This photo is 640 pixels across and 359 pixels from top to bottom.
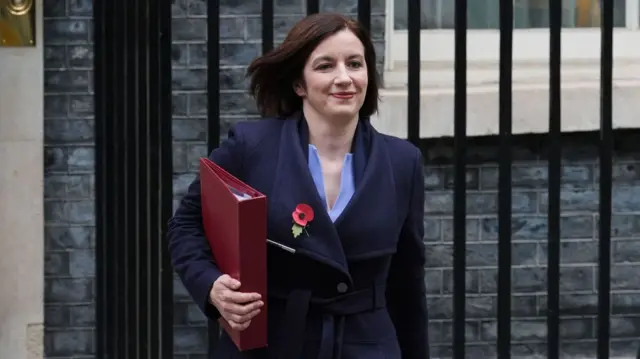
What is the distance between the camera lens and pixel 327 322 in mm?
2502

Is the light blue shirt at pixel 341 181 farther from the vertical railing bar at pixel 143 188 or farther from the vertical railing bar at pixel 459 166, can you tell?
the vertical railing bar at pixel 143 188

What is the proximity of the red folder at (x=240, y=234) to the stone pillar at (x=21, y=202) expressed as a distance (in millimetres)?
2641

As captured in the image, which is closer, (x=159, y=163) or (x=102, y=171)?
(x=159, y=163)

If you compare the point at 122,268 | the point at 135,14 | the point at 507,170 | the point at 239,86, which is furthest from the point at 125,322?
the point at 239,86

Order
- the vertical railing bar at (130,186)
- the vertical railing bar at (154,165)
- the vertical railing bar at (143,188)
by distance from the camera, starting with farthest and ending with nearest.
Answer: the vertical railing bar at (130,186)
the vertical railing bar at (143,188)
the vertical railing bar at (154,165)

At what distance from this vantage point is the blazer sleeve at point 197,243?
248 cm

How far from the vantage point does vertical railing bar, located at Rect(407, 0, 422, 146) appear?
318 cm

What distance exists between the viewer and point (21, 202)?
5.03 meters

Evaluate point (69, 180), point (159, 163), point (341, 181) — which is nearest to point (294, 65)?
point (341, 181)

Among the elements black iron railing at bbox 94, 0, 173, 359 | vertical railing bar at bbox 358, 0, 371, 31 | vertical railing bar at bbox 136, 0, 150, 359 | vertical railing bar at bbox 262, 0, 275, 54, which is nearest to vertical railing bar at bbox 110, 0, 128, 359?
black iron railing at bbox 94, 0, 173, 359

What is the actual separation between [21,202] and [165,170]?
1.88 meters

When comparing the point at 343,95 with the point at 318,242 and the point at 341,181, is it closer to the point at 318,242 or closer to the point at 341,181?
the point at 341,181

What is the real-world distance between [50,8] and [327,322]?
2905mm

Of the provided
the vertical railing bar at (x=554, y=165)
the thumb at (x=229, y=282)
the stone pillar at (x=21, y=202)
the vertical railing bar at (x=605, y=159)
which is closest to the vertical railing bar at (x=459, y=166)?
the vertical railing bar at (x=554, y=165)
